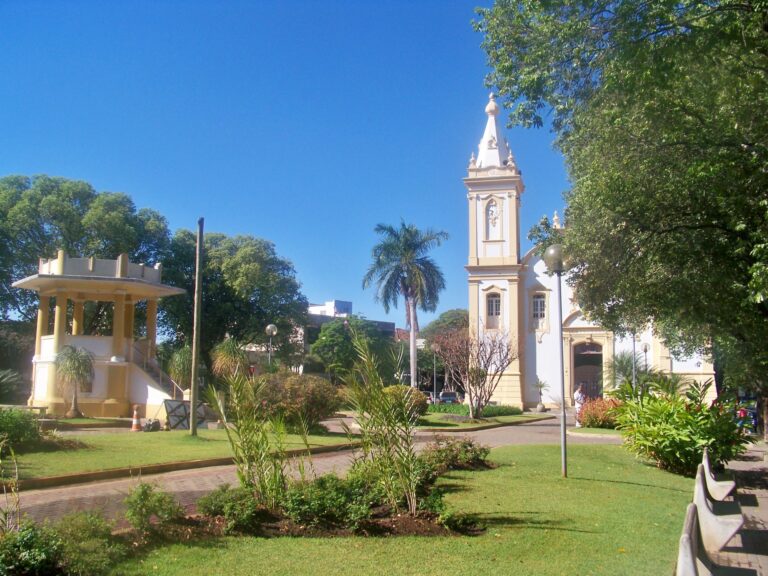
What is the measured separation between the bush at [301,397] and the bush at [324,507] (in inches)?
456

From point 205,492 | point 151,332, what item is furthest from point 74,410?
point 205,492

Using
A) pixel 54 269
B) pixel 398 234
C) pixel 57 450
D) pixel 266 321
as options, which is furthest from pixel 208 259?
pixel 57 450

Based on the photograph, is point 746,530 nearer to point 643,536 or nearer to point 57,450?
point 643,536

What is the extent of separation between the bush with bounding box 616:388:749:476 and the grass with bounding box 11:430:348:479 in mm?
7381

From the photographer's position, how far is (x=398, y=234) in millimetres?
43562

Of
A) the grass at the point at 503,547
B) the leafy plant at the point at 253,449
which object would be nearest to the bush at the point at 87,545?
the grass at the point at 503,547

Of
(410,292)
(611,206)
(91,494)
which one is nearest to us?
(91,494)

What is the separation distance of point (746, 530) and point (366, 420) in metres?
5.01

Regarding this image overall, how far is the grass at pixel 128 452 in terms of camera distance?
1197 centimetres

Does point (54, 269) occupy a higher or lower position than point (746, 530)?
higher

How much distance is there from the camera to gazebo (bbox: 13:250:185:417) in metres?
25.6

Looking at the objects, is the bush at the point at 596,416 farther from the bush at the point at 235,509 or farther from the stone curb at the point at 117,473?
the bush at the point at 235,509

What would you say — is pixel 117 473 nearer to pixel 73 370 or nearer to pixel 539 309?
pixel 73 370

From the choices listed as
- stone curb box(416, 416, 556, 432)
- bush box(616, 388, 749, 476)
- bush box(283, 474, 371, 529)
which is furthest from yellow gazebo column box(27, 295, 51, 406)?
bush box(283, 474, 371, 529)
